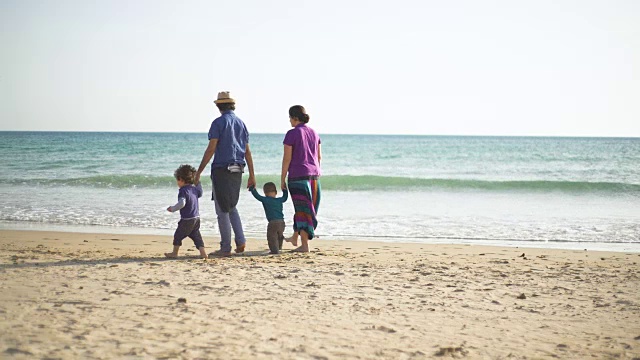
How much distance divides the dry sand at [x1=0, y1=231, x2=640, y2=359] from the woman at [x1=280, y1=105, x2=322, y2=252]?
43 centimetres

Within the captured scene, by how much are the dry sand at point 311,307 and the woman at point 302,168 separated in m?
0.43

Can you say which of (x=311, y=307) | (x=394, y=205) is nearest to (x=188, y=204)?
(x=311, y=307)

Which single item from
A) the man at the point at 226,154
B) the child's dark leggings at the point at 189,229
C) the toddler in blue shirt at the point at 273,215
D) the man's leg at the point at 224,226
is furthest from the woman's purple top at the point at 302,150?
the child's dark leggings at the point at 189,229

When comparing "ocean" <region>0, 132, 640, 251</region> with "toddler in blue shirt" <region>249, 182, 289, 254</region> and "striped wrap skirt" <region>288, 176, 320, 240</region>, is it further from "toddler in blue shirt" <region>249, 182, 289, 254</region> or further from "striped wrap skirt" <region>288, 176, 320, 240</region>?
"striped wrap skirt" <region>288, 176, 320, 240</region>

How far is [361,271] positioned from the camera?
18.2 feet

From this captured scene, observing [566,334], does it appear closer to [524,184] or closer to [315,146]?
[315,146]

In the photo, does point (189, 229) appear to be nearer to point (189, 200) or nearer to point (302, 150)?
point (189, 200)

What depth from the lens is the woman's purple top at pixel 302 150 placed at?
6.46m

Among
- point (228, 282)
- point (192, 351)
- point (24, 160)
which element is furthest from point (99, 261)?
point (24, 160)

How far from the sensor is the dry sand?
3373mm

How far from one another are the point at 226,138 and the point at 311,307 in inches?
94.8

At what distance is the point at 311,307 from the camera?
421cm

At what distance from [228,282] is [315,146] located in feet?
7.28

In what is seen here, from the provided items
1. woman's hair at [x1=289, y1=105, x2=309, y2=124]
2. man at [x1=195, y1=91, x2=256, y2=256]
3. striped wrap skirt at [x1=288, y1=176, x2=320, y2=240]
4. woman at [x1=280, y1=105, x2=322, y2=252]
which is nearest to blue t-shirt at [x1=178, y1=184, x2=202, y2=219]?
man at [x1=195, y1=91, x2=256, y2=256]
